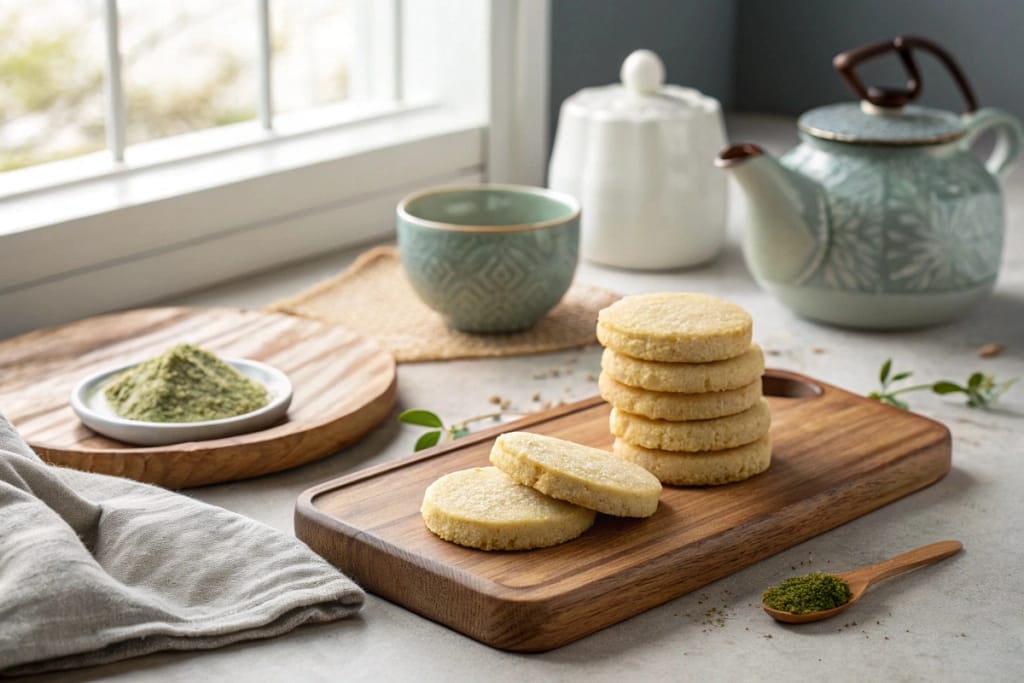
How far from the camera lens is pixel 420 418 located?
3.83 feet

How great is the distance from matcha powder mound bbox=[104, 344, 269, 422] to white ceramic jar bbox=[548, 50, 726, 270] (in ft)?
1.98

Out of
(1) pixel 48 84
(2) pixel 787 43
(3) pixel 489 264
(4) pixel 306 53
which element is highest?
(2) pixel 787 43

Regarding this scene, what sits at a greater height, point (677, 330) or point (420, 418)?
point (677, 330)

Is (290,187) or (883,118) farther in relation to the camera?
(290,187)

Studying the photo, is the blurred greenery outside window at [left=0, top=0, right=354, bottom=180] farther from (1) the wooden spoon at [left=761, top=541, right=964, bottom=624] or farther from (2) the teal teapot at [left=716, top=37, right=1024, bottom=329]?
(1) the wooden spoon at [left=761, top=541, right=964, bottom=624]

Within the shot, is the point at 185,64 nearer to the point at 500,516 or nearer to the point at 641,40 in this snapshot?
the point at 641,40

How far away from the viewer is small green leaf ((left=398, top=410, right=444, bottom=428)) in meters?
1.16

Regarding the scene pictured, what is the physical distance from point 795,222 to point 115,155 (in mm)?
794

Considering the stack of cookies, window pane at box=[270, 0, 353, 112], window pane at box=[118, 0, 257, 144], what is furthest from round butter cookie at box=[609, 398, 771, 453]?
window pane at box=[270, 0, 353, 112]

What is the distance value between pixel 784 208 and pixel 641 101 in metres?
0.28

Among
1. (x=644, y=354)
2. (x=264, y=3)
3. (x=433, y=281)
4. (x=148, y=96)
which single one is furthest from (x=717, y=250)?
(x=148, y=96)

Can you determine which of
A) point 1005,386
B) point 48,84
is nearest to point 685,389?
point 1005,386

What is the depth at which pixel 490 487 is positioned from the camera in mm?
950

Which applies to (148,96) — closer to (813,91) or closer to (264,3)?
(813,91)
